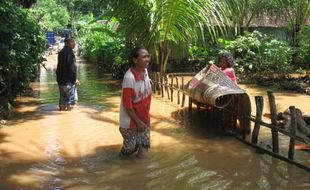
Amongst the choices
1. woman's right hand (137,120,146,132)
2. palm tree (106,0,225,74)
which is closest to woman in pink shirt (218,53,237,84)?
palm tree (106,0,225,74)

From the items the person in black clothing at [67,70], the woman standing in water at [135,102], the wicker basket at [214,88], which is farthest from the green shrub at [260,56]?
the woman standing in water at [135,102]

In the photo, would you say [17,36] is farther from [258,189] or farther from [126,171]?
[258,189]

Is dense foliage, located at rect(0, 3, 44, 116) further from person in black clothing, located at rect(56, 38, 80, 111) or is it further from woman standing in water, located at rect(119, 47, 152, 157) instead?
woman standing in water, located at rect(119, 47, 152, 157)

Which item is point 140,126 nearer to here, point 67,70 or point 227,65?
point 227,65

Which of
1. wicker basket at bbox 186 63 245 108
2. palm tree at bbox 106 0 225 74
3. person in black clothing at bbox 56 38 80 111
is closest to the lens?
wicker basket at bbox 186 63 245 108

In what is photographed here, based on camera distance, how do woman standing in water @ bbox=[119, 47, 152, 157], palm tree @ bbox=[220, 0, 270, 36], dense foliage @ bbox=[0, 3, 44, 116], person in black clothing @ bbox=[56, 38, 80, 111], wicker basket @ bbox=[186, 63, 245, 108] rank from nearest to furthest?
woman standing in water @ bbox=[119, 47, 152, 157] < wicker basket @ bbox=[186, 63, 245, 108] < dense foliage @ bbox=[0, 3, 44, 116] < person in black clothing @ bbox=[56, 38, 80, 111] < palm tree @ bbox=[220, 0, 270, 36]

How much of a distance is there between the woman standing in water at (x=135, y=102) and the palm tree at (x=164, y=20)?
4.79 meters

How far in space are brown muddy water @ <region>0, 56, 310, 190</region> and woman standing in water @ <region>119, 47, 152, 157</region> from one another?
40 centimetres

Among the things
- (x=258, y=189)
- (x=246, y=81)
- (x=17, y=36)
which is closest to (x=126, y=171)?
(x=258, y=189)

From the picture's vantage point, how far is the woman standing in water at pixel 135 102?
225 inches

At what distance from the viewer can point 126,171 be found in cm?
582

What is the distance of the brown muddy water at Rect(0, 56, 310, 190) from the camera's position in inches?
214

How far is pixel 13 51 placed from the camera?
344 inches

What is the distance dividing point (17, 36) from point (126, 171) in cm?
455
